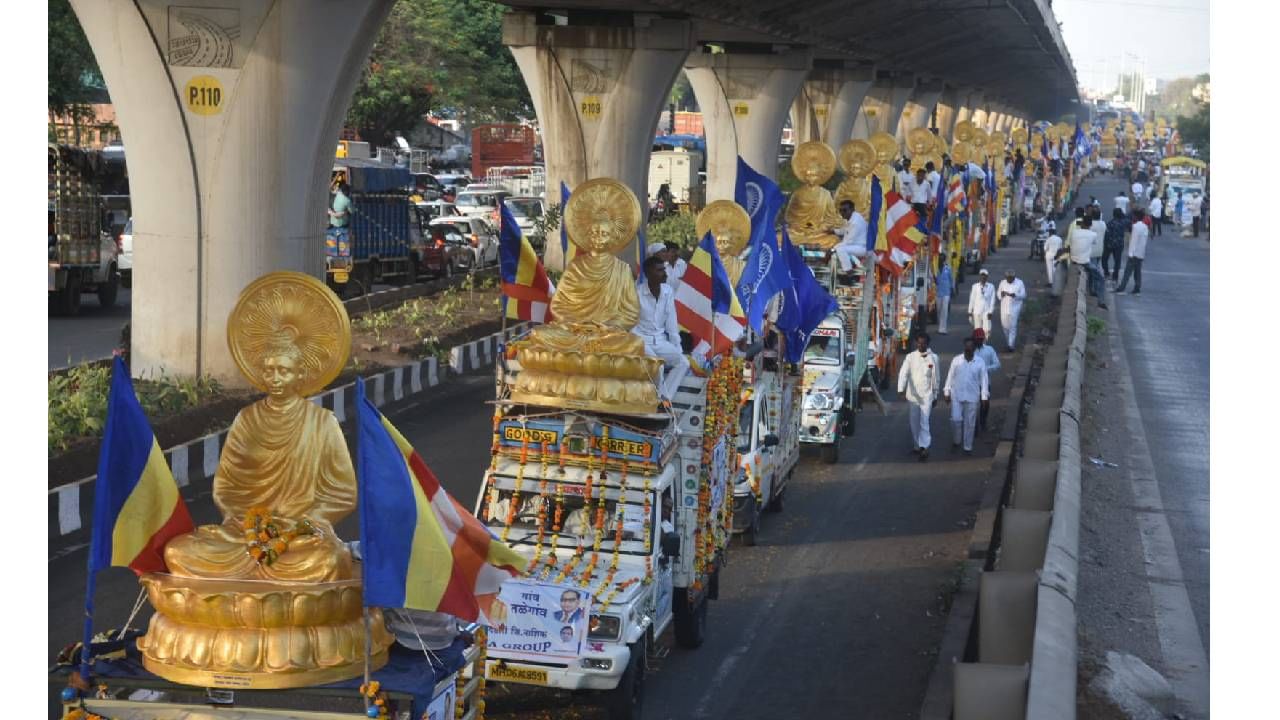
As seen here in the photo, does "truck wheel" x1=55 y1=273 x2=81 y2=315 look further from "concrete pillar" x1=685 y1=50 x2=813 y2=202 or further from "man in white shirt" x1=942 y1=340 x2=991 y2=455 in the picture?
"concrete pillar" x1=685 y1=50 x2=813 y2=202

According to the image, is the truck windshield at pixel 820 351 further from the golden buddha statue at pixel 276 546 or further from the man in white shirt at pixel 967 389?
the golden buddha statue at pixel 276 546

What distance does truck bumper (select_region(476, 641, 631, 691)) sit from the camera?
11.2 meters

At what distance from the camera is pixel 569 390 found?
12.9 metres

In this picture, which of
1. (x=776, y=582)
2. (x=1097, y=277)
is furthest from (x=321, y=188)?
(x=1097, y=277)

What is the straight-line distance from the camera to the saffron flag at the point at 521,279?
15.9 m

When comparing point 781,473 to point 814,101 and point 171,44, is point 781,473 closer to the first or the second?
point 171,44

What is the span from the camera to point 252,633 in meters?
7.55

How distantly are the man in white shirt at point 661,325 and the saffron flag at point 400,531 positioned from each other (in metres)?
5.64

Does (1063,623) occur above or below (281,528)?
below

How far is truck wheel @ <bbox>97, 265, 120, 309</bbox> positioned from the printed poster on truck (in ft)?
83.2

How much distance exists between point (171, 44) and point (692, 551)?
37.3 ft

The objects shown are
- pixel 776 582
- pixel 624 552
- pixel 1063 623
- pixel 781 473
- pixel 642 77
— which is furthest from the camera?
pixel 642 77

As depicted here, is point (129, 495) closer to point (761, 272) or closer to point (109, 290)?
point (761, 272)

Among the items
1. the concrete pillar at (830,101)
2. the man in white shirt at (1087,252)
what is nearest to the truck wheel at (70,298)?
the man in white shirt at (1087,252)
